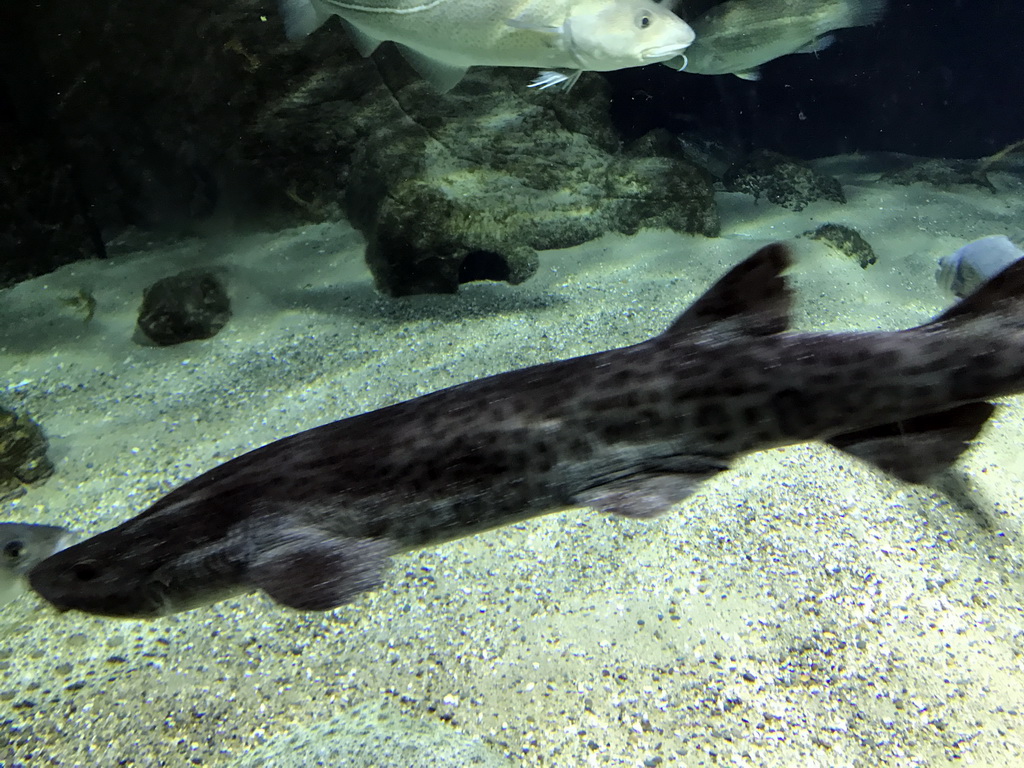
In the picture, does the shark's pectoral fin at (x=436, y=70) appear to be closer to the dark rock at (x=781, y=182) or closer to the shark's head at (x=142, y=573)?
the shark's head at (x=142, y=573)

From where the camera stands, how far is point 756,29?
716cm

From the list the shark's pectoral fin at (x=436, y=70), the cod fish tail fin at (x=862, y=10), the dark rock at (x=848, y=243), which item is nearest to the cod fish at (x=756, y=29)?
the cod fish tail fin at (x=862, y=10)

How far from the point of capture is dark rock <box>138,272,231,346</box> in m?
5.93

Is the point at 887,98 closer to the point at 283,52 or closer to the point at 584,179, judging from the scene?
the point at 584,179

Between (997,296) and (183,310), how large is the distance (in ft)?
20.6

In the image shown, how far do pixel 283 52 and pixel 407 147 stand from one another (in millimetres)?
1979

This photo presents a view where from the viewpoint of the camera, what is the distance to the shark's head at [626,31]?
11.9 feet

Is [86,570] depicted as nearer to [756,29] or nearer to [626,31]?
[626,31]

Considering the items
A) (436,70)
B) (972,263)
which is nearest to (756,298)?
(436,70)

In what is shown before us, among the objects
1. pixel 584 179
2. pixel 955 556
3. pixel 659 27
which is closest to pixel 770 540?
pixel 955 556

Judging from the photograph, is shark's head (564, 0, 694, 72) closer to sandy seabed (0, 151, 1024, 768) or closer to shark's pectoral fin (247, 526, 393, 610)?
sandy seabed (0, 151, 1024, 768)

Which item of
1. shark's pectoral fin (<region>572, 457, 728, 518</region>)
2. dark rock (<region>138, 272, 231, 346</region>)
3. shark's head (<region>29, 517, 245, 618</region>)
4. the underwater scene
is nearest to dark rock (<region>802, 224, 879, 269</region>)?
the underwater scene

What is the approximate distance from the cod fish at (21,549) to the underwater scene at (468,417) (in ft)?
0.06

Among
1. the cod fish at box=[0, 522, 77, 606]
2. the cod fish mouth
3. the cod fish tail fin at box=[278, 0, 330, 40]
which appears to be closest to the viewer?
the cod fish at box=[0, 522, 77, 606]
